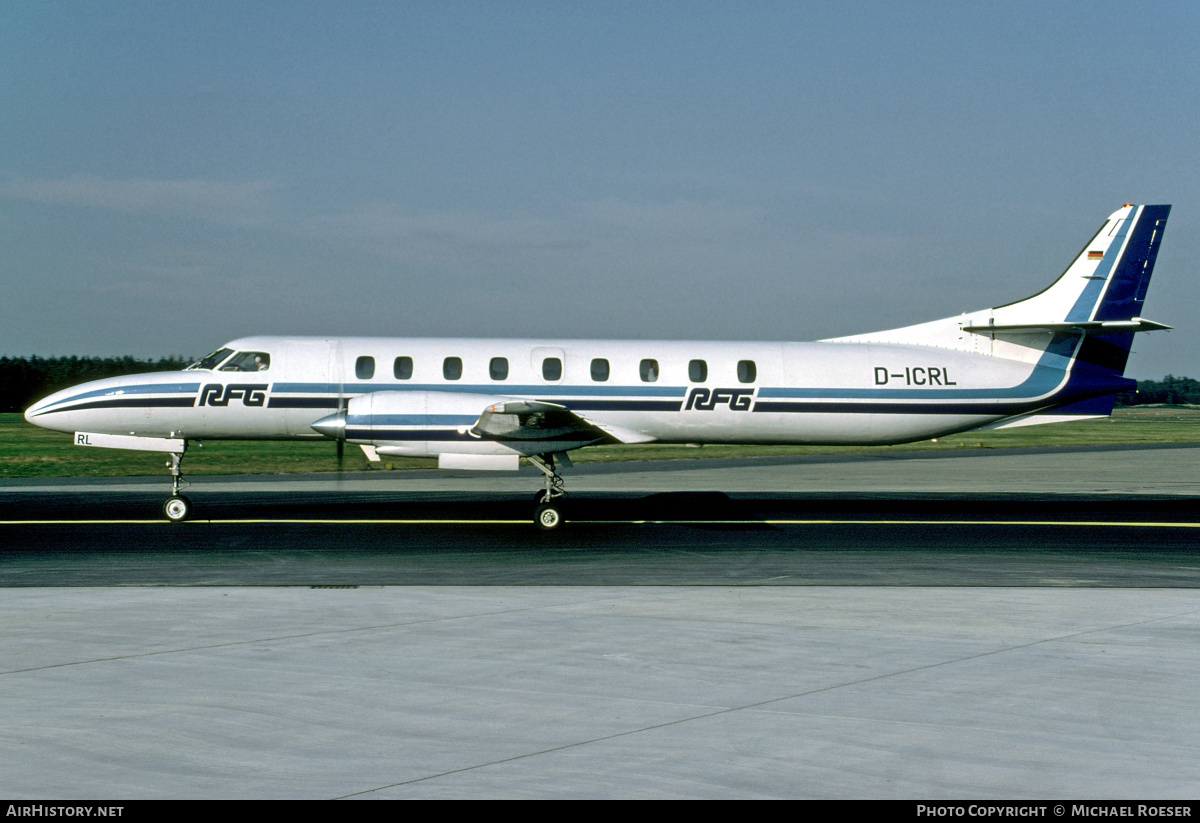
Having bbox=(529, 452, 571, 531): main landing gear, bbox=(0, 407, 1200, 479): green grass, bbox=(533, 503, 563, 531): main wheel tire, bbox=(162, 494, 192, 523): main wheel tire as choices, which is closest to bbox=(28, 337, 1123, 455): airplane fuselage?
bbox=(529, 452, 571, 531): main landing gear

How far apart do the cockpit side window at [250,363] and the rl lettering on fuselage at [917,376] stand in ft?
35.4

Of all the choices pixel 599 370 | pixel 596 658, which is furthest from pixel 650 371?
pixel 596 658

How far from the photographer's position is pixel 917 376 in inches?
786

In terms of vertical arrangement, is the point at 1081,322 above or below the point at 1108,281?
below

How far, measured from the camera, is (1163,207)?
2083 cm

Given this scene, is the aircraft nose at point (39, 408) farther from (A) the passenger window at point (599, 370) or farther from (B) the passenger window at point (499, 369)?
(A) the passenger window at point (599, 370)

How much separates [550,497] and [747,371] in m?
4.39

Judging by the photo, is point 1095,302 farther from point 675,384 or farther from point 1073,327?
point 675,384

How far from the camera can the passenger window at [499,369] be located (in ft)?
61.9

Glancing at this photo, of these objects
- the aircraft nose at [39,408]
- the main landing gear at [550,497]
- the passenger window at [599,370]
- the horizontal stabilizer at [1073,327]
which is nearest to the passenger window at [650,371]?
the passenger window at [599,370]

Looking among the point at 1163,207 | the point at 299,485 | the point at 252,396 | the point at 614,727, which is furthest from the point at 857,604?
the point at 299,485

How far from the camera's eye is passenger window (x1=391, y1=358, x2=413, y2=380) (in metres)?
18.7

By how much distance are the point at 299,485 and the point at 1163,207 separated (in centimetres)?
1975

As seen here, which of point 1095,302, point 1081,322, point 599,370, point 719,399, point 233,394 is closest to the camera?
point 233,394
